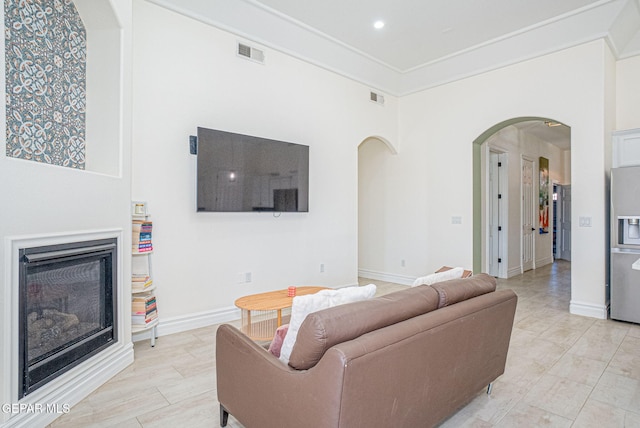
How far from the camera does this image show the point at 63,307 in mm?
2223

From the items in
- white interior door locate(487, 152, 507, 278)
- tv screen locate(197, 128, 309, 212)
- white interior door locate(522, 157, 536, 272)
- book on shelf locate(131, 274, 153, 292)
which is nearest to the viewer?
book on shelf locate(131, 274, 153, 292)

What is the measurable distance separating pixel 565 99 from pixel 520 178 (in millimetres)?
2987

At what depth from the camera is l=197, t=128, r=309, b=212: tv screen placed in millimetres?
3568

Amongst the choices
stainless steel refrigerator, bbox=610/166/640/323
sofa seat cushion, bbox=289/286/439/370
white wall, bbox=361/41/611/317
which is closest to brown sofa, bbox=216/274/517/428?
sofa seat cushion, bbox=289/286/439/370

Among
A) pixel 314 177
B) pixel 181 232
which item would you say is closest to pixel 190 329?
pixel 181 232

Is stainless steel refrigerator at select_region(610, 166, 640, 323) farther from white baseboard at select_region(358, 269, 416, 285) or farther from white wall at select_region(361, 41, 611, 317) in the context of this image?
white baseboard at select_region(358, 269, 416, 285)

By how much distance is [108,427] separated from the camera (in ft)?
6.53

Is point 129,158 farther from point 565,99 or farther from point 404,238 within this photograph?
point 565,99

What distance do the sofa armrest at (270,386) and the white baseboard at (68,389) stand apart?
3.22 feet

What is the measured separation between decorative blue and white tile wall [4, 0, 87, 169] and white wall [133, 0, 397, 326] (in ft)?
2.20

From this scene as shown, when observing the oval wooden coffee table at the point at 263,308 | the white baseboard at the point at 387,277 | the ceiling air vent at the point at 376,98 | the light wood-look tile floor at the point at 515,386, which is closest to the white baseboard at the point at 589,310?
the light wood-look tile floor at the point at 515,386

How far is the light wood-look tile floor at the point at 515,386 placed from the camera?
2.09 metres

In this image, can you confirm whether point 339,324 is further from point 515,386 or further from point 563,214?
point 563,214

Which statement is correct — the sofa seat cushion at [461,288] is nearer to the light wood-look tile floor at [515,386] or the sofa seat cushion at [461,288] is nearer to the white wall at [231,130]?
the light wood-look tile floor at [515,386]
